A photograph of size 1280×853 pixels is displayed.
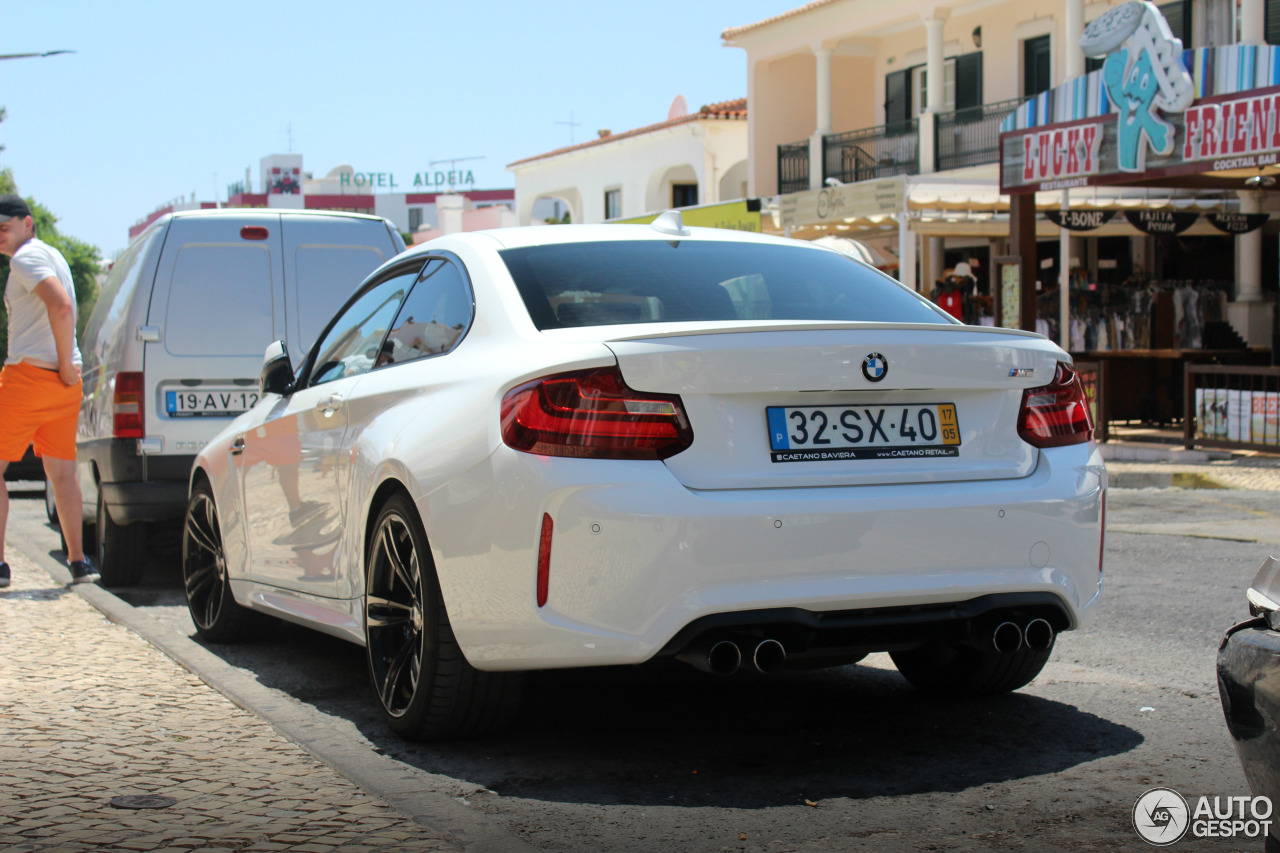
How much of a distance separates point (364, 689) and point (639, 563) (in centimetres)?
206

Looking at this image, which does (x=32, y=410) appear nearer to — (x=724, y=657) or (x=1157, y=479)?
(x=724, y=657)

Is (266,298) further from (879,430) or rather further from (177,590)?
(879,430)

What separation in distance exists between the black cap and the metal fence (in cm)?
1236

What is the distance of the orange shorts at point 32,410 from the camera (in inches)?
308

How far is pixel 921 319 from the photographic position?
4.64m

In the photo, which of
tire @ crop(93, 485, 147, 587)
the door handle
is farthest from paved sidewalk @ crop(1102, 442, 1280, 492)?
the door handle

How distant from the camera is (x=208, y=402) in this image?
8078 millimetres

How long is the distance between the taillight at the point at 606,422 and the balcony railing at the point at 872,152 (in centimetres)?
2884

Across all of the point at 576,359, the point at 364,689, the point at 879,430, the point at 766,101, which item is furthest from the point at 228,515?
the point at 766,101

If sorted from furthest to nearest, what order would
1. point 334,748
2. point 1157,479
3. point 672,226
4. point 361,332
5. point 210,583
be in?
1. point 1157,479
2. point 210,583
3. point 361,332
4. point 672,226
5. point 334,748

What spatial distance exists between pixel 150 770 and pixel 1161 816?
2731 mm

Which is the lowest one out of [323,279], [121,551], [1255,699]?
[121,551]

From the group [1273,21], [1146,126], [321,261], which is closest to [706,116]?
[1273,21]

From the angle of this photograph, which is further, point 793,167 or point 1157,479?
point 793,167
